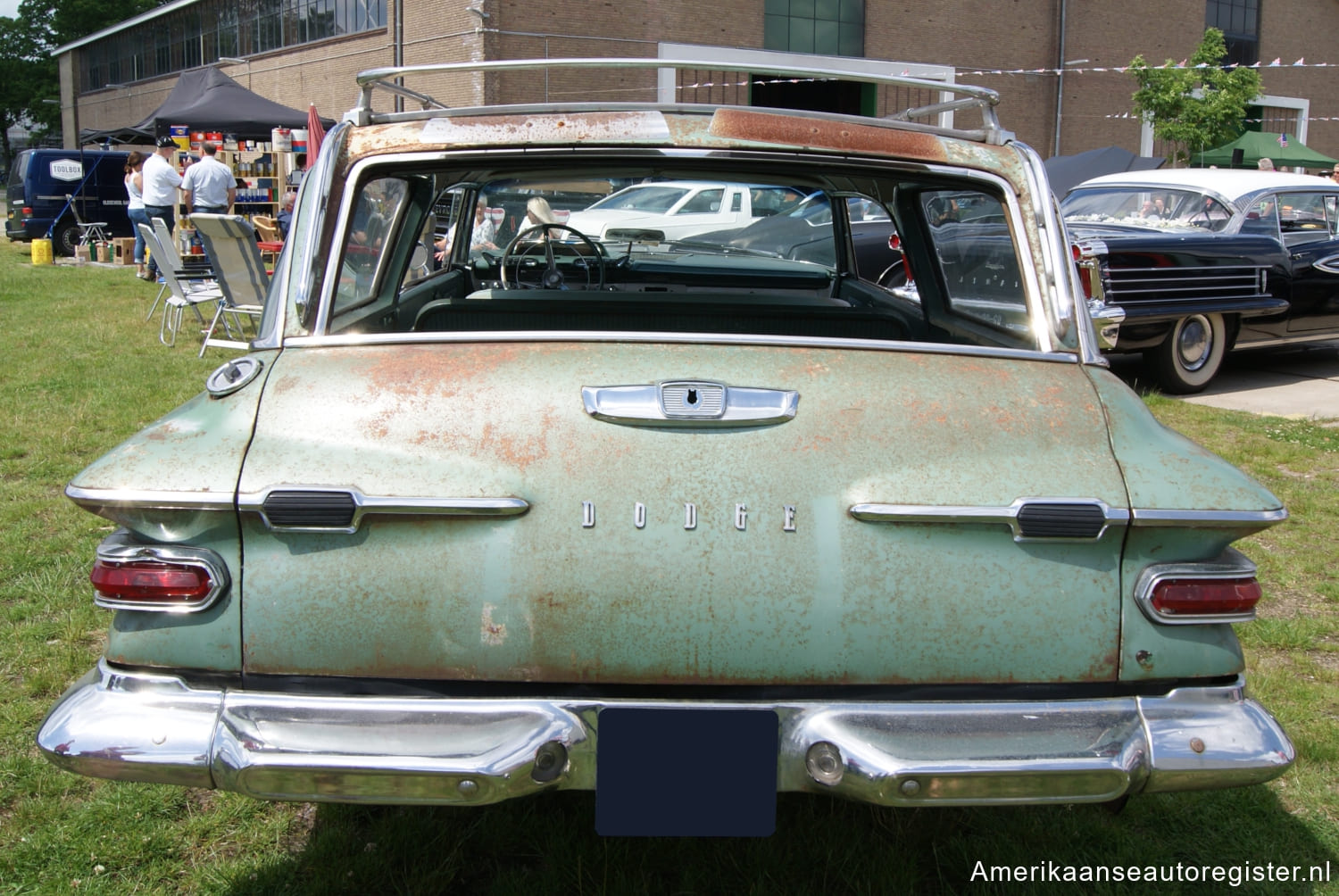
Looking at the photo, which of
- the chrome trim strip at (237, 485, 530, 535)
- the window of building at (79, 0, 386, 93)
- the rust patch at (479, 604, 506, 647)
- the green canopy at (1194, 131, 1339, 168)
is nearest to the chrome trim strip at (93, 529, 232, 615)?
the chrome trim strip at (237, 485, 530, 535)

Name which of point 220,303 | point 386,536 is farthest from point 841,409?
point 220,303

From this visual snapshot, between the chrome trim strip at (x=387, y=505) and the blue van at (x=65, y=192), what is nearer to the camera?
the chrome trim strip at (x=387, y=505)

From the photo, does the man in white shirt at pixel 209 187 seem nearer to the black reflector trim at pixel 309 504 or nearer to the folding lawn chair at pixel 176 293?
the folding lawn chair at pixel 176 293

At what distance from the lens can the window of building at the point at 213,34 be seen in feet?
93.2

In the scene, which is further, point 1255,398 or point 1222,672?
point 1255,398

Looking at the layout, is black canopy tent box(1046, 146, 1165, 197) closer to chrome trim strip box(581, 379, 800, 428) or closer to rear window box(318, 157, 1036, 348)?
rear window box(318, 157, 1036, 348)

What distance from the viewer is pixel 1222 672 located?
194 centimetres

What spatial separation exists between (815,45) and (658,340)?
1018 inches

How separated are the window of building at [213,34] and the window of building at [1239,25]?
23.0m

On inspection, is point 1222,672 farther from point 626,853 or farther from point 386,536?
point 386,536

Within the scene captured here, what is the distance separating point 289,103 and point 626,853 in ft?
105

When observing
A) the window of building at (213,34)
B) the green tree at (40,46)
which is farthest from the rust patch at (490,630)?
the green tree at (40,46)

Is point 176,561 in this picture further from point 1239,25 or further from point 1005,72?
point 1239,25

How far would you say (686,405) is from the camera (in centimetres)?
189
